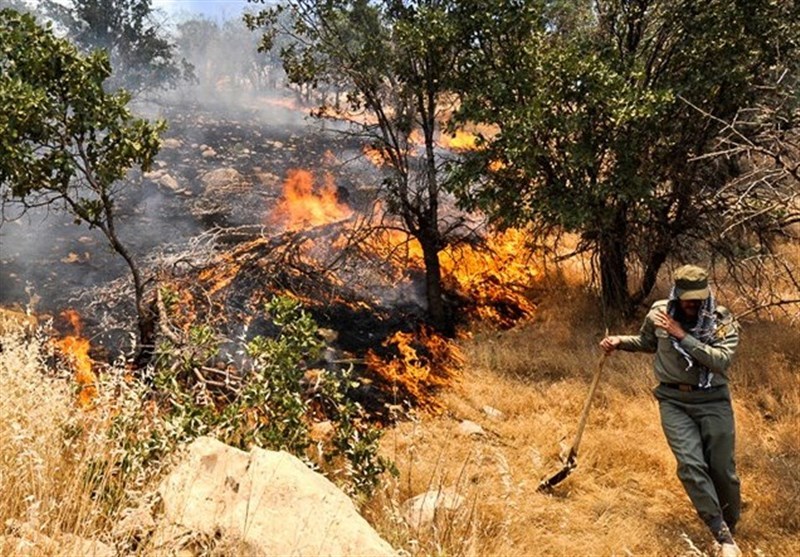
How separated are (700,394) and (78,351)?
7.48 metres

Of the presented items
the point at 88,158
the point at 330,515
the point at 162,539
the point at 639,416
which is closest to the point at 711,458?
the point at 639,416

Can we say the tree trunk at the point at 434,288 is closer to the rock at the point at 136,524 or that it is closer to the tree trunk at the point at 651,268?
the tree trunk at the point at 651,268

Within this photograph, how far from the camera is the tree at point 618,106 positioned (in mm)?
7359

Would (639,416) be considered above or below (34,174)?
below

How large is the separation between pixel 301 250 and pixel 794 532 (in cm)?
894

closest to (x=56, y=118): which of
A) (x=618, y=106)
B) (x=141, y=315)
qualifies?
(x=141, y=315)

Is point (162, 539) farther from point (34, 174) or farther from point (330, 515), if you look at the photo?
point (34, 174)

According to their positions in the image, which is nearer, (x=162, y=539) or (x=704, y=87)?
(x=162, y=539)

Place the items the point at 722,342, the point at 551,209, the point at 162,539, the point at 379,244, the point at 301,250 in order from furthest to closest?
the point at 379,244, the point at 301,250, the point at 551,209, the point at 722,342, the point at 162,539

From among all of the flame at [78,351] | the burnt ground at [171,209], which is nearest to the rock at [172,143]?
the burnt ground at [171,209]

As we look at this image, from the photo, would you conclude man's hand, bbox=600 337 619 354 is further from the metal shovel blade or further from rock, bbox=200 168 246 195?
rock, bbox=200 168 246 195

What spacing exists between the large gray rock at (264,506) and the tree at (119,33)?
24985 mm

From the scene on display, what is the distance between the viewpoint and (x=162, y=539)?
254 centimetres

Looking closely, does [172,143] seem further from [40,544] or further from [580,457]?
[40,544]
